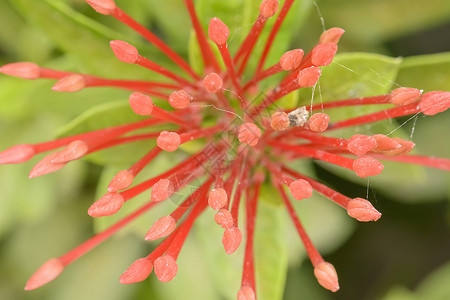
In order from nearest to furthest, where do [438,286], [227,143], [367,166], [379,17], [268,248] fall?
[367,166] < [227,143] < [268,248] < [379,17] < [438,286]

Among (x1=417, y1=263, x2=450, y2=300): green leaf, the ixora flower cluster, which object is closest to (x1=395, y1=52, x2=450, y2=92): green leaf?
the ixora flower cluster

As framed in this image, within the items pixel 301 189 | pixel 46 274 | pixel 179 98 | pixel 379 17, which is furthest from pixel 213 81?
pixel 379 17

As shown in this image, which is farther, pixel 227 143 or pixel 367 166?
pixel 227 143

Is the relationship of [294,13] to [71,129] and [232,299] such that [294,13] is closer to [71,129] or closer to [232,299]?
[71,129]

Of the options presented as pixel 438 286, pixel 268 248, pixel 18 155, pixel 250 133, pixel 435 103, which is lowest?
pixel 438 286

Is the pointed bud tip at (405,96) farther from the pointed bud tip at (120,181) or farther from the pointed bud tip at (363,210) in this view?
the pointed bud tip at (120,181)

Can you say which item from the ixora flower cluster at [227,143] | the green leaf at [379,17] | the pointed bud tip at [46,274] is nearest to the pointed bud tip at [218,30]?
the ixora flower cluster at [227,143]

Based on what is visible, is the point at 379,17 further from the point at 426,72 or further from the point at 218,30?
the point at 218,30
